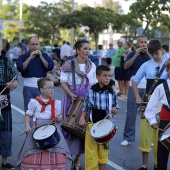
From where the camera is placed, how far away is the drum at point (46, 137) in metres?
5.85

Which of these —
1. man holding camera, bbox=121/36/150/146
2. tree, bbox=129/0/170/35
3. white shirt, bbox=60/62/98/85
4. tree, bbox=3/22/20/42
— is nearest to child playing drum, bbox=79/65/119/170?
white shirt, bbox=60/62/98/85

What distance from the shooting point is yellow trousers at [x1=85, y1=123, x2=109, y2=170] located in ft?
20.9

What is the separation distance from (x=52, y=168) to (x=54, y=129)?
1.53ft

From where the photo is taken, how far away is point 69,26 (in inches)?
1096

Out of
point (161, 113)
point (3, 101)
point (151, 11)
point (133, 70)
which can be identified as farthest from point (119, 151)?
point (151, 11)

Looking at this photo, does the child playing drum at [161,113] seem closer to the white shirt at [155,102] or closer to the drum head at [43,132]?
the white shirt at [155,102]

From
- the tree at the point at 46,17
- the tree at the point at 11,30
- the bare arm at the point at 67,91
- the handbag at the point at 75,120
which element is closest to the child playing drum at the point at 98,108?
the handbag at the point at 75,120

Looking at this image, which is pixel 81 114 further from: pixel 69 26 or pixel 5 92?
pixel 69 26

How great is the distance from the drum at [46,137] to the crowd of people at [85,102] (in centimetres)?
9

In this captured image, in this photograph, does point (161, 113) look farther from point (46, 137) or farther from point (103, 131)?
point (46, 137)

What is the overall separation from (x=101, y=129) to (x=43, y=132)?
0.72 meters

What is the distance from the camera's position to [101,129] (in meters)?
6.15

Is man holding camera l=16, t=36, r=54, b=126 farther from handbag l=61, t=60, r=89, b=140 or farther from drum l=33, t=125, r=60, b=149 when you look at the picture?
drum l=33, t=125, r=60, b=149

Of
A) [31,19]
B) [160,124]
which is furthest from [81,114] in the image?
[31,19]
